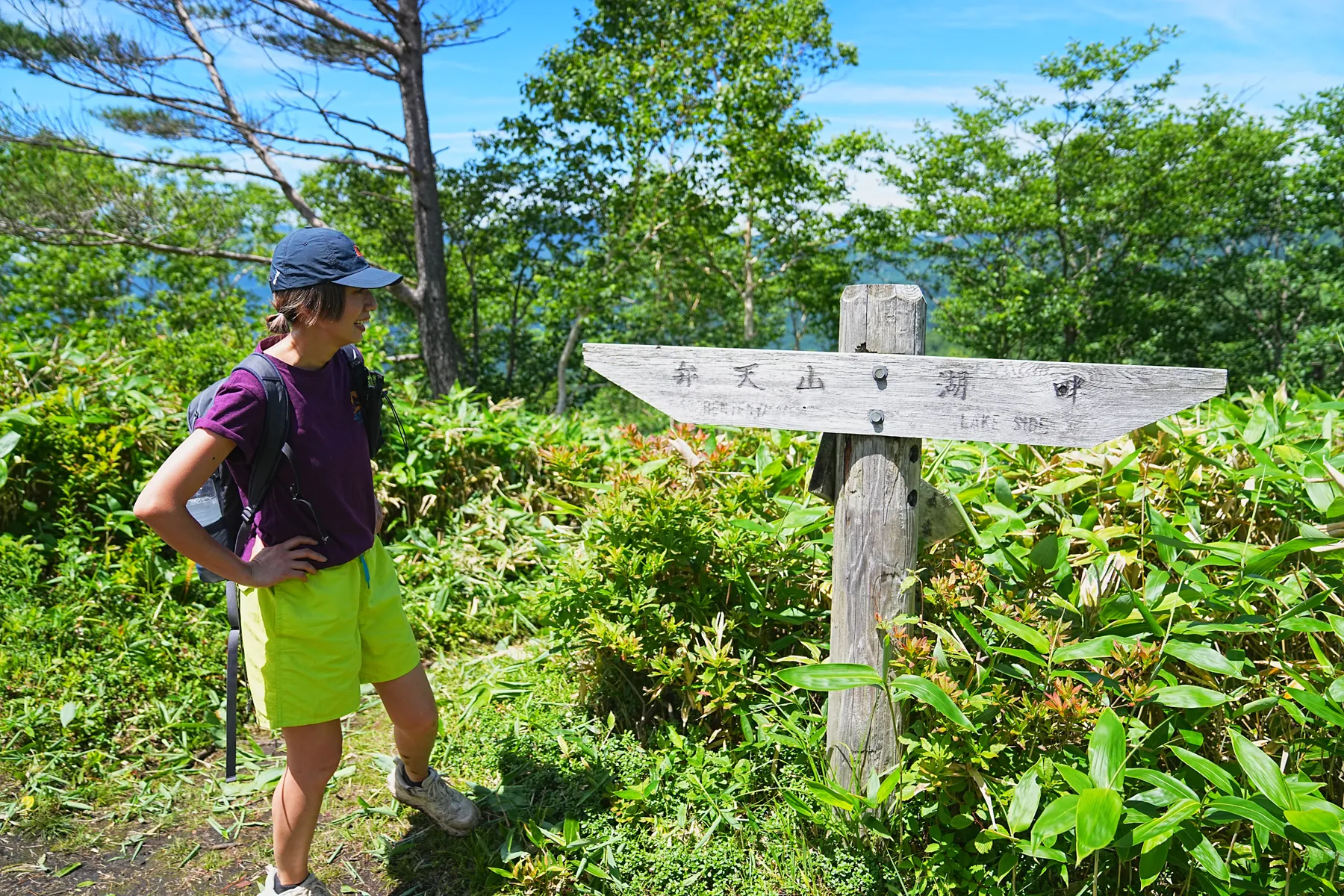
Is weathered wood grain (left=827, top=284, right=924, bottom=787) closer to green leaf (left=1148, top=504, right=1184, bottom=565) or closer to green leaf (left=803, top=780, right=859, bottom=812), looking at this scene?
green leaf (left=803, top=780, right=859, bottom=812)

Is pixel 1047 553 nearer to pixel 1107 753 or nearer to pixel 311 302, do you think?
pixel 1107 753

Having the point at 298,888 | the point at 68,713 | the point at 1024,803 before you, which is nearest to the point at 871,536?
the point at 1024,803

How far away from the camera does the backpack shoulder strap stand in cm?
161

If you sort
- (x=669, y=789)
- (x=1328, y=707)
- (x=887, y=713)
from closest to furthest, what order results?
(x=1328, y=707) → (x=887, y=713) → (x=669, y=789)

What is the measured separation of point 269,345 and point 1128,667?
2.09m

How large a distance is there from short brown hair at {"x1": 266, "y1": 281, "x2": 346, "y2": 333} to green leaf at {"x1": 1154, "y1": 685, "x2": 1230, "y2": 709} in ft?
6.45

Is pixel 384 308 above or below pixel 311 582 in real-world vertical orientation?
above

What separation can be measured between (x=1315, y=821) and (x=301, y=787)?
2.05 m

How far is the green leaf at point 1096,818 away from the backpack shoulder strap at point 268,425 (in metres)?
1.72

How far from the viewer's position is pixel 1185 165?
14703 millimetres

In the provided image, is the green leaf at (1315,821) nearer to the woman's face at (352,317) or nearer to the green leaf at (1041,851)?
the green leaf at (1041,851)

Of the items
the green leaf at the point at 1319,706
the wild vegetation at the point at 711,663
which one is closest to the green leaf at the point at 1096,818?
the wild vegetation at the point at 711,663

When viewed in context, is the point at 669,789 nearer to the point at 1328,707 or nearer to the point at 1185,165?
the point at 1328,707

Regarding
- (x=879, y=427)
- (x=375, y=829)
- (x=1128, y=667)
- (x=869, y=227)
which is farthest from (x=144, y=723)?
(x=869, y=227)
